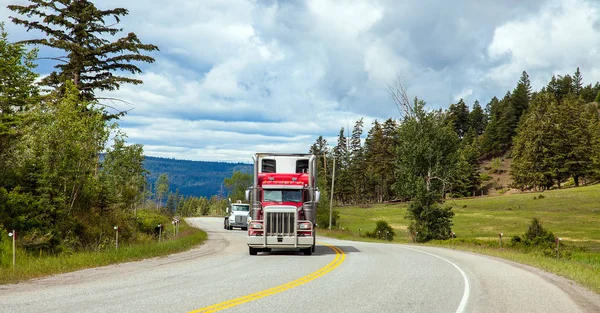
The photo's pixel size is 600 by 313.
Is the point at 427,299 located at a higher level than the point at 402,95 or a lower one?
lower

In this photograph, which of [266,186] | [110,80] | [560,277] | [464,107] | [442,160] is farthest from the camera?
[464,107]

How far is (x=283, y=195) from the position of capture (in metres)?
21.7

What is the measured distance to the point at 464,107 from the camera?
581ft

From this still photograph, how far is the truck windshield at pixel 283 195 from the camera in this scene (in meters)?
21.7

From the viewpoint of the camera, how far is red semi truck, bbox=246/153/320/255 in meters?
20.5

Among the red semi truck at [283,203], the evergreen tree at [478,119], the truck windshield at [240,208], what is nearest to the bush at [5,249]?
the red semi truck at [283,203]

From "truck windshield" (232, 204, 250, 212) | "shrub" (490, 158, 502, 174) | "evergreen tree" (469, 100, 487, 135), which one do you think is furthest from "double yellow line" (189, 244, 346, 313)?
"evergreen tree" (469, 100, 487, 135)

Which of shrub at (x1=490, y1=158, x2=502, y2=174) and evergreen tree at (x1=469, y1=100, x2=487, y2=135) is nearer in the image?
shrub at (x1=490, y1=158, x2=502, y2=174)

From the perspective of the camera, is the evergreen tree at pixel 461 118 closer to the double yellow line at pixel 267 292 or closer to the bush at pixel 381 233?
the bush at pixel 381 233

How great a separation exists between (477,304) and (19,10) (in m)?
27.8

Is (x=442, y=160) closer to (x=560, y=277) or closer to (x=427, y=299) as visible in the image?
(x=560, y=277)

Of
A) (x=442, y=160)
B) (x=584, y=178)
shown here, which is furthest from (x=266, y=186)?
→ (x=584, y=178)

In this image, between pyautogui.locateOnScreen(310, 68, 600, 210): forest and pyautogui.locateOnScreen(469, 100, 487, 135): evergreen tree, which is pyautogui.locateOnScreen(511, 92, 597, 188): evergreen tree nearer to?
pyautogui.locateOnScreen(310, 68, 600, 210): forest

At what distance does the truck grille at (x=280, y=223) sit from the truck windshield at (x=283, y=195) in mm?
1245
